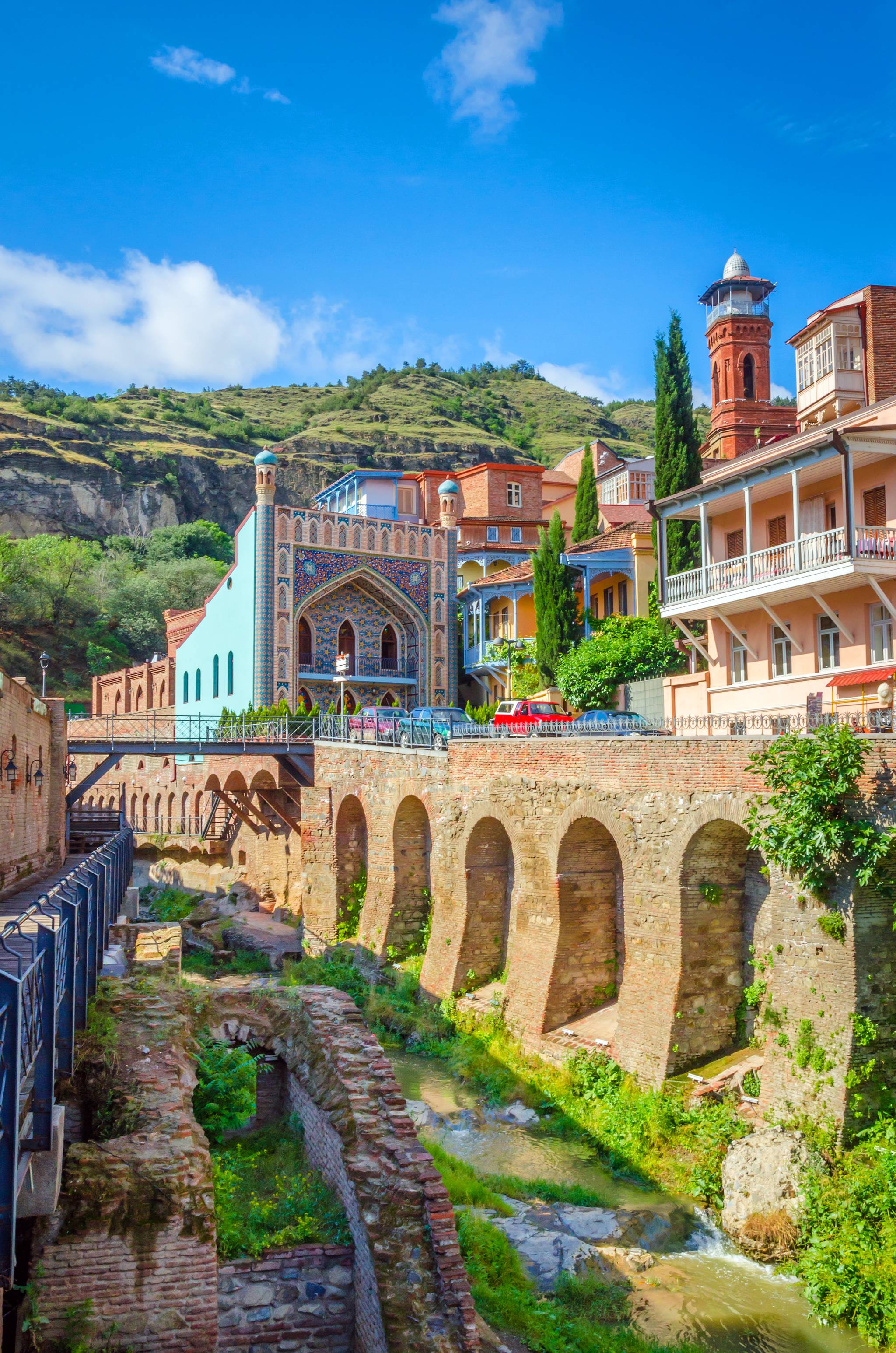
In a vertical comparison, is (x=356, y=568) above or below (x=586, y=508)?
below

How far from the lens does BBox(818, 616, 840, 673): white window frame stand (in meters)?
19.6

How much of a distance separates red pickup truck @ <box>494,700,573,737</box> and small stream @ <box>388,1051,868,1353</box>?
7.09 metres

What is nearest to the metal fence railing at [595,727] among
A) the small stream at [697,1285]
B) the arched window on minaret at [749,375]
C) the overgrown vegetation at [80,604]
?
the small stream at [697,1285]

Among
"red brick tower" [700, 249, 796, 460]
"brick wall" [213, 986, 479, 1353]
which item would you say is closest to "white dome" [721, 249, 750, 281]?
"red brick tower" [700, 249, 796, 460]

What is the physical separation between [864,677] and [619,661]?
1020 cm

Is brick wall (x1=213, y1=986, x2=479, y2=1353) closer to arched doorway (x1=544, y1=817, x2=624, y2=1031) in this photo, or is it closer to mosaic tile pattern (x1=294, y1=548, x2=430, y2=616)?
arched doorway (x1=544, y1=817, x2=624, y2=1031)

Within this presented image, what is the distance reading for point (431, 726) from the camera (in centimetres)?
2367

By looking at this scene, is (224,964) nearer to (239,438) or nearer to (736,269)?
(736,269)

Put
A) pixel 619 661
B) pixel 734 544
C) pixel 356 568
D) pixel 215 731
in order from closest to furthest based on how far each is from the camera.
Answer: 1. pixel 734 544
2. pixel 619 661
3. pixel 215 731
4. pixel 356 568

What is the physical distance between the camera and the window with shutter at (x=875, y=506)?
1886 cm

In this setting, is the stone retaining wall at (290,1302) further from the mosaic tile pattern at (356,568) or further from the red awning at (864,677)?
the mosaic tile pattern at (356,568)

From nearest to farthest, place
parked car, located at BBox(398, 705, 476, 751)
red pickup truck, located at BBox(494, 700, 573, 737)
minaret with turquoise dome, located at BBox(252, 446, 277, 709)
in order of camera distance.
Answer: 1. red pickup truck, located at BBox(494, 700, 573, 737)
2. parked car, located at BBox(398, 705, 476, 751)
3. minaret with turquoise dome, located at BBox(252, 446, 277, 709)

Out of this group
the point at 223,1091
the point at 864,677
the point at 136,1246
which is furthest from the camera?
the point at 864,677

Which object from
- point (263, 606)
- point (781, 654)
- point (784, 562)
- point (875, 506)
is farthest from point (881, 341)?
point (263, 606)
